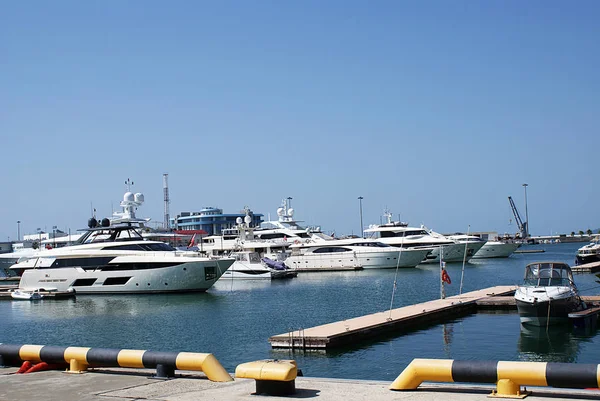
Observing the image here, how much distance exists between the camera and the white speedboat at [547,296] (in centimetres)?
2664

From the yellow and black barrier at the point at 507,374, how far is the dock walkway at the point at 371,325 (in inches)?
506

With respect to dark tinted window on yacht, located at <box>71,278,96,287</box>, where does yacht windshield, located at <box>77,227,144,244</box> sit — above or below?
above

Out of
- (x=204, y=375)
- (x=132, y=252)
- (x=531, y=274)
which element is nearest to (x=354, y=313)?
(x=531, y=274)

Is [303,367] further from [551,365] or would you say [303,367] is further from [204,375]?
[551,365]

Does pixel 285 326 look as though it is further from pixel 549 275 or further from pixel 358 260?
pixel 358 260

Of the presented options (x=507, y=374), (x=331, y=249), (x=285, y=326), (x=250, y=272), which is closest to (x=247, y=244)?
(x=331, y=249)

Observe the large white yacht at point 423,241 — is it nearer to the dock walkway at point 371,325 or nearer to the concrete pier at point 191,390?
the dock walkway at point 371,325

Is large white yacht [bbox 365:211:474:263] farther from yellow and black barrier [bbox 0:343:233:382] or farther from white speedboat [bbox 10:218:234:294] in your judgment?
yellow and black barrier [bbox 0:343:233:382]

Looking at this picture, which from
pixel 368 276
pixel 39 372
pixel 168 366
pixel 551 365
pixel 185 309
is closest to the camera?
pixel 551 365

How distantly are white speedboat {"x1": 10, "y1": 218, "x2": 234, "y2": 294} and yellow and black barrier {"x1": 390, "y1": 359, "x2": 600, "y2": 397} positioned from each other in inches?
1526

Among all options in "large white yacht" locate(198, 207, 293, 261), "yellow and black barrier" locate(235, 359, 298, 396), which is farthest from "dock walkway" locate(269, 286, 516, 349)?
"large white yacht" locate(198, 207, 293, 261)

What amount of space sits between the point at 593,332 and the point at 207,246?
208ft

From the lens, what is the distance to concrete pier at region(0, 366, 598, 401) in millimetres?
10453

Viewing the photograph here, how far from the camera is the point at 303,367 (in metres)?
21.3
